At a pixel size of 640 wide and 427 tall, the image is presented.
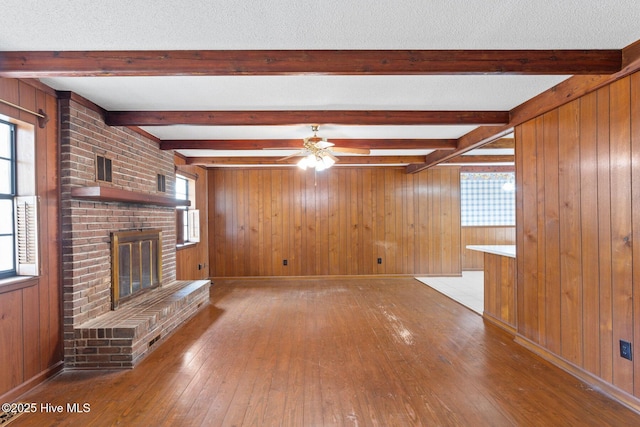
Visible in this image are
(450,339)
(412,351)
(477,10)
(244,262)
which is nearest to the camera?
(477,10)

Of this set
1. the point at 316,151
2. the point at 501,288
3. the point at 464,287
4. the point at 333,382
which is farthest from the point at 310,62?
the point at 464,287

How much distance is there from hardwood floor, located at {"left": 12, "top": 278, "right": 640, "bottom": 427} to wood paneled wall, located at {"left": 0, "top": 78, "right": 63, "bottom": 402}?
0.19 m

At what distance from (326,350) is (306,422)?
1.14 meters

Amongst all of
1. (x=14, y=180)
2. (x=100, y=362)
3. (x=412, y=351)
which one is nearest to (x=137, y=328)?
(x=100, y=362)

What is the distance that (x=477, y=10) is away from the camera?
5.90 ft

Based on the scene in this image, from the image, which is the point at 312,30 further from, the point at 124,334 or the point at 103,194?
the point at 124,334

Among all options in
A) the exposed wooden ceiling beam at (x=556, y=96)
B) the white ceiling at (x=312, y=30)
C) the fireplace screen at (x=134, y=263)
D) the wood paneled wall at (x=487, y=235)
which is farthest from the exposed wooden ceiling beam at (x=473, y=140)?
the fireplace screen at (x=134, y=263)

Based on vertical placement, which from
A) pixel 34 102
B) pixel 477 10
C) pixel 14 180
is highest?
pixel 477 10

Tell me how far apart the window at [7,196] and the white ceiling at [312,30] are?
21.1 inches

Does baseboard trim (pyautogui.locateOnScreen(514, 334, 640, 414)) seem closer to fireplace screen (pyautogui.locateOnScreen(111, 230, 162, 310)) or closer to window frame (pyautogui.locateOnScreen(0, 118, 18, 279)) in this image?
fireplace screen (pyautogui.locateOnScreen(111, 230, 162, 310))

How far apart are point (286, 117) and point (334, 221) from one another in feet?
12.5

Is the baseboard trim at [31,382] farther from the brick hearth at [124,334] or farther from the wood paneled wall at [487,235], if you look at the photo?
the wood paneled wall at [487,235]

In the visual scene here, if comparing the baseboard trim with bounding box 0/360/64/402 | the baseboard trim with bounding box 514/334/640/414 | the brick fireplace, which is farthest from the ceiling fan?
the baseboard trim with bounding box 0/360/64/402

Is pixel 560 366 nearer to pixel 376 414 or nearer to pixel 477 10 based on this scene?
pixel 376 414
